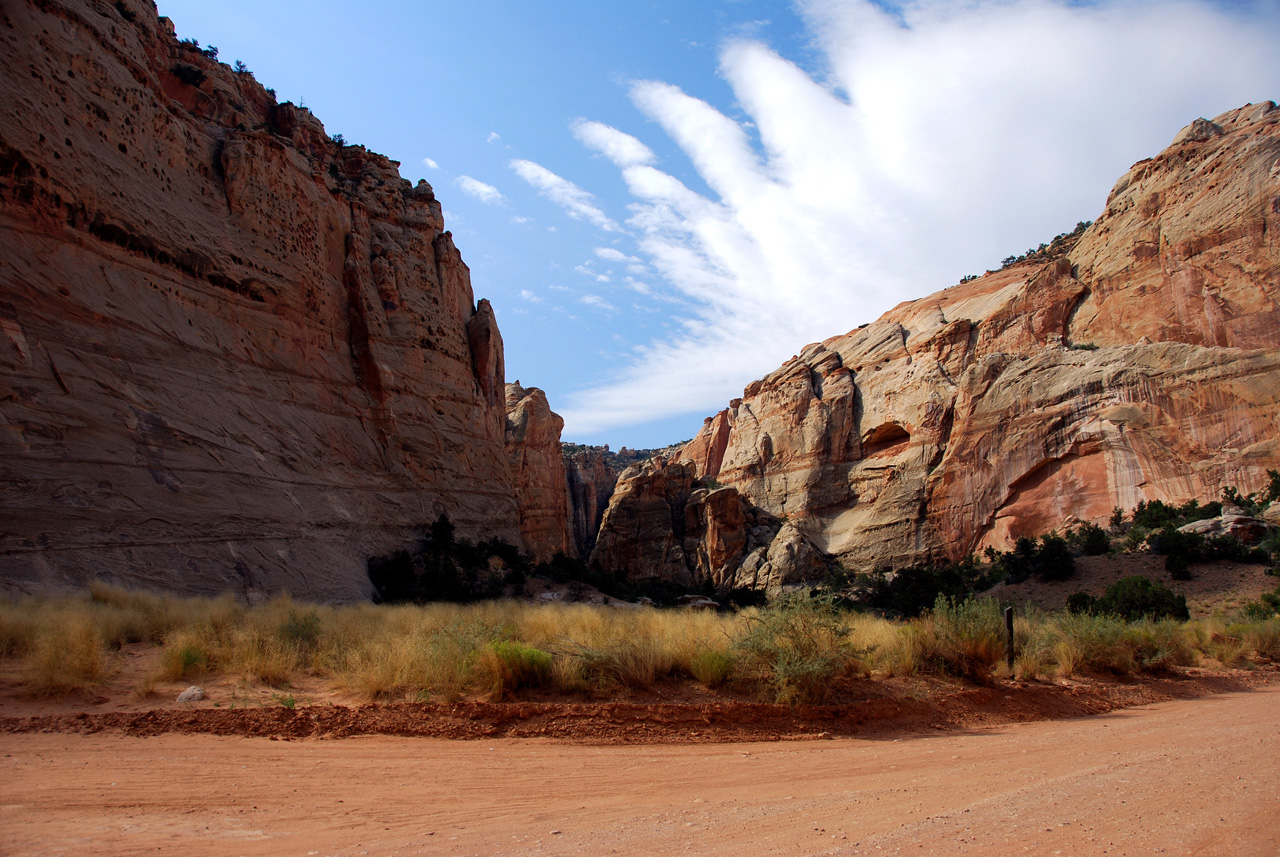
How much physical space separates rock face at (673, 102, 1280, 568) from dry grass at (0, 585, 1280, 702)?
26391mm

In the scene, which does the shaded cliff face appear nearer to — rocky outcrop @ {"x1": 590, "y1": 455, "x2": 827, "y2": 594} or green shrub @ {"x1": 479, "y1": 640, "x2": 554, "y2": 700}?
green shrub @ {"x1": 479, "y1": 640, "x2": 554, "y2": 700}

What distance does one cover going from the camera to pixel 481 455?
35.6 metres

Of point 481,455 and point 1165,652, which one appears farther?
point 481,455

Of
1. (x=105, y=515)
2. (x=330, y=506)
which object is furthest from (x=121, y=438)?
(x=330, y=506)

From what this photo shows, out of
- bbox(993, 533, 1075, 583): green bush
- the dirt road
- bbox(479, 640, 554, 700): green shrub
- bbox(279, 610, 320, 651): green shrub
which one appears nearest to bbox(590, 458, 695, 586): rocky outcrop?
bbox(993, 533, 1075, 583): green bush

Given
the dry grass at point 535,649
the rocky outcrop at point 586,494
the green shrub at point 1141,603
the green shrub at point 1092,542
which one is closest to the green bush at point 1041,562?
the green shrub at point 1092,542

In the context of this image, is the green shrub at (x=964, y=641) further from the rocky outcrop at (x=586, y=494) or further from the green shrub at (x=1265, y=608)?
the rocky outcrop at (x=586, y=494)

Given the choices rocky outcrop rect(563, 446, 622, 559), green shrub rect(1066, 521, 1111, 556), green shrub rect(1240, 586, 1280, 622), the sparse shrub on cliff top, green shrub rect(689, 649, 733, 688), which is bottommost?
green shrub rect(1240, 586, 1280, 622)

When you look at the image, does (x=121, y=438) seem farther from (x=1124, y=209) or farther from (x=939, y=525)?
(x=1124, y=209)

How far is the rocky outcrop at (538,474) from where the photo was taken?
52719mm

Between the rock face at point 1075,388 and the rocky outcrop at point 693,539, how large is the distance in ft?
11.5

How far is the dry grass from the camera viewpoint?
822 cm

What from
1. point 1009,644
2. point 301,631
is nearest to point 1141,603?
point 1009,644

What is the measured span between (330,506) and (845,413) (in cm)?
3948
